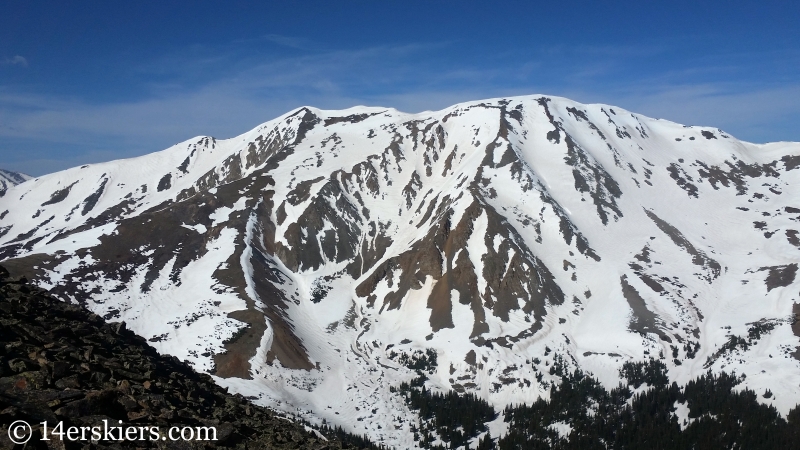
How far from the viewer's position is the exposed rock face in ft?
62.4

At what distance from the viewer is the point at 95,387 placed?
22016mm

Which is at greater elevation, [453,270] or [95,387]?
[453,270]

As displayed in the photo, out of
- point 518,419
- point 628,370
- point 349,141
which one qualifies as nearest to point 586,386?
point 628,370

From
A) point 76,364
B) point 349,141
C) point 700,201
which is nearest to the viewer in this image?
point 76,364

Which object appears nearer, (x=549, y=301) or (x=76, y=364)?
(x=76, y=364)

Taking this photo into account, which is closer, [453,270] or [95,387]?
[95,387]

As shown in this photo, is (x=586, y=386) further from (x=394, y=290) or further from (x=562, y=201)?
(x=562, y=201)

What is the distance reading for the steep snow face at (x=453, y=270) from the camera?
344 ft

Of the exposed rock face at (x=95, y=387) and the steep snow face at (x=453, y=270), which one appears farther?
the steep snow face at (x=453, y=270)

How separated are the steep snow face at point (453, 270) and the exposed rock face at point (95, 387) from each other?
55512 millimetres

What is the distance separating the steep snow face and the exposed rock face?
55512mm

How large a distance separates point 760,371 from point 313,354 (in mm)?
88210

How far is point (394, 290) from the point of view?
13312 cm

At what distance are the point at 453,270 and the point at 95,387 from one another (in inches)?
4379
